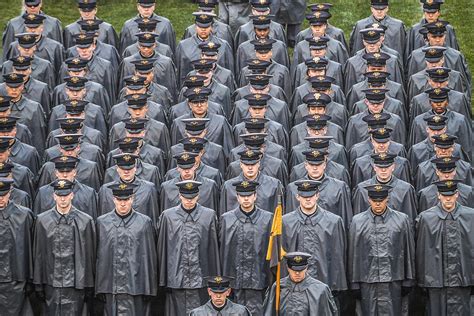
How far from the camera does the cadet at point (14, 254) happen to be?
2070cm

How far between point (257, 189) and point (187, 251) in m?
1.50

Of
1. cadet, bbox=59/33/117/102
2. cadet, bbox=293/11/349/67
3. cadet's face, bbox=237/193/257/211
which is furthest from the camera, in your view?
cadet, bbox=293/11/349/67

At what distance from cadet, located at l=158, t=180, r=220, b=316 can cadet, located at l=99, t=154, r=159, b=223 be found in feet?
2.28

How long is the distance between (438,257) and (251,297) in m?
2.58

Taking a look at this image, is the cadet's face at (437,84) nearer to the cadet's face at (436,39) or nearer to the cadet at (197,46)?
the cadet's face at (436,39)

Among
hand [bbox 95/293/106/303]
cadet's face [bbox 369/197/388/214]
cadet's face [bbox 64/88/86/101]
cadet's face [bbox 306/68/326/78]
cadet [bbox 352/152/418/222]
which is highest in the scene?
cadet's face [bbox 306/68/326/78]

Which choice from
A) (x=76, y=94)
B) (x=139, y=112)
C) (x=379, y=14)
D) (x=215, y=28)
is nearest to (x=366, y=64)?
(x=379, y=14)

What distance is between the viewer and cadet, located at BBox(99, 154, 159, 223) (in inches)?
835

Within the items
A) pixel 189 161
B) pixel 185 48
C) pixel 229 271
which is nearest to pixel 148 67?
pixel 185 48

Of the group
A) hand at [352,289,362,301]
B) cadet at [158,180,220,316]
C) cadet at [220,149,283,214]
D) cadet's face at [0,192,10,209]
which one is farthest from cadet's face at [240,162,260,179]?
cadet's face at [0,192,10,209]

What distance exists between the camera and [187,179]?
21188mm

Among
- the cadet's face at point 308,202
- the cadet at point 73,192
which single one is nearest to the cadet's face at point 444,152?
the cadet's face at point 308,202

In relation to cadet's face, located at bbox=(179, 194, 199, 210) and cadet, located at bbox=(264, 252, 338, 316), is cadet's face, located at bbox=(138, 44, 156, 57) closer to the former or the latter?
cadet's face, located at bbox=(179, 194, 199, 210)

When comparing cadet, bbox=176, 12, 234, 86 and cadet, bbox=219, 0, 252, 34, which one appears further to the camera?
cadet, bbox=219, 0, 252, 34
